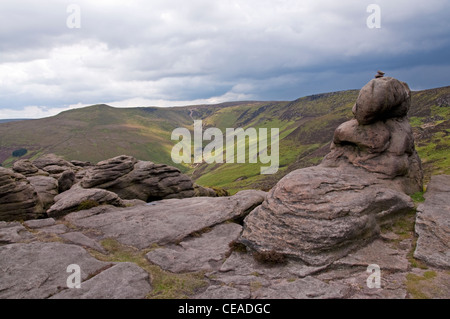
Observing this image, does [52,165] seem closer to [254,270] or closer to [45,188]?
[45,188]

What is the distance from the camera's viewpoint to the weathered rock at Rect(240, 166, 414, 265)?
64.7 feet

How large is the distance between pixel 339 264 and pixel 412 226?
26.4ft

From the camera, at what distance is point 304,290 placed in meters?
16.5

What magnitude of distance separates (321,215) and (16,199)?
3132 cm

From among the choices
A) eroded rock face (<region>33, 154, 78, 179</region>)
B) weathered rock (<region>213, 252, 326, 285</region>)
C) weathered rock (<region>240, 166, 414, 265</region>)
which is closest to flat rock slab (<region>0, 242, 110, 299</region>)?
weathered rock (<region>213, 252, 326, 285</region>)

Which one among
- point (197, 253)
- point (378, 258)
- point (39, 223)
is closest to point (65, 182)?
point (39, 223)

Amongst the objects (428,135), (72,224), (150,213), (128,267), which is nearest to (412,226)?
(128,267)

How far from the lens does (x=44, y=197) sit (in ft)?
134

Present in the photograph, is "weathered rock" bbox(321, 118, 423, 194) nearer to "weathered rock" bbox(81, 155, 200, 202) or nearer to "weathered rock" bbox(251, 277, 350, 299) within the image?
"weathered rock" bbox(251, 277, 350, 299)

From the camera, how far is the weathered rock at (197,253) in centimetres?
2097

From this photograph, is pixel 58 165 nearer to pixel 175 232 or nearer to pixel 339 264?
pixel 175 232

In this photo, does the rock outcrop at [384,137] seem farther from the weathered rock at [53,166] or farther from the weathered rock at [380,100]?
the weathered rock at [53,166]

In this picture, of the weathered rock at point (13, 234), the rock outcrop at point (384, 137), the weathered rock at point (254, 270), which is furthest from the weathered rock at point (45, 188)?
the rock outcrop at point (384, 137)

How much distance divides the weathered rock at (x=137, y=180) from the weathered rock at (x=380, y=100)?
112 ft
